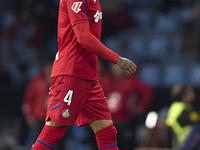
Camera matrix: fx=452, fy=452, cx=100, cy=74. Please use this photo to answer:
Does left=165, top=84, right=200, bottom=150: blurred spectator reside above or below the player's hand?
below

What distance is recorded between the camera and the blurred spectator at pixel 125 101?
6.95 m

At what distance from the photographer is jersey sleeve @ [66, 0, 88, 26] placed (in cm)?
327

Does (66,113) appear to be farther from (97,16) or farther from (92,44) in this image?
(97,16)

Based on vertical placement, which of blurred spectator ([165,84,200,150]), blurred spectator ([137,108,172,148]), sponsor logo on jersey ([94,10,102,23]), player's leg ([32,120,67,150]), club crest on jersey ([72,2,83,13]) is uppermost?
club crest on jersey ([72,2,83,13])

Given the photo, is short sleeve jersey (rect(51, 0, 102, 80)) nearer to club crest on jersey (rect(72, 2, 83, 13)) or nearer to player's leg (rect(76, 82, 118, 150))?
club crest on jersey (rect(72, 2, 83, 13))

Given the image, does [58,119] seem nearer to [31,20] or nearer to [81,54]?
[81,54]

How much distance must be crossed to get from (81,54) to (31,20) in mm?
7073

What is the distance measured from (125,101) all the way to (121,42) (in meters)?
2.29

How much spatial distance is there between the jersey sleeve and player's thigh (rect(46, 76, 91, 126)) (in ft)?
1.45

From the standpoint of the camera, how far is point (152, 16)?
34.6 ft

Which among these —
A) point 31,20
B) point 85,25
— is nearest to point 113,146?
point 85,25

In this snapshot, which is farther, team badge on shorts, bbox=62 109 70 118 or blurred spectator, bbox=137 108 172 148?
blurred spectator, bbox=137 108 172 148

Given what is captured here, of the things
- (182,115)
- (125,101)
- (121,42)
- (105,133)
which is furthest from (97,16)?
(121,42)

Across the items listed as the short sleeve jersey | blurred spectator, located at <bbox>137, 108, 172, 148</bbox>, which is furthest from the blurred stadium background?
the short sleeve jersey
